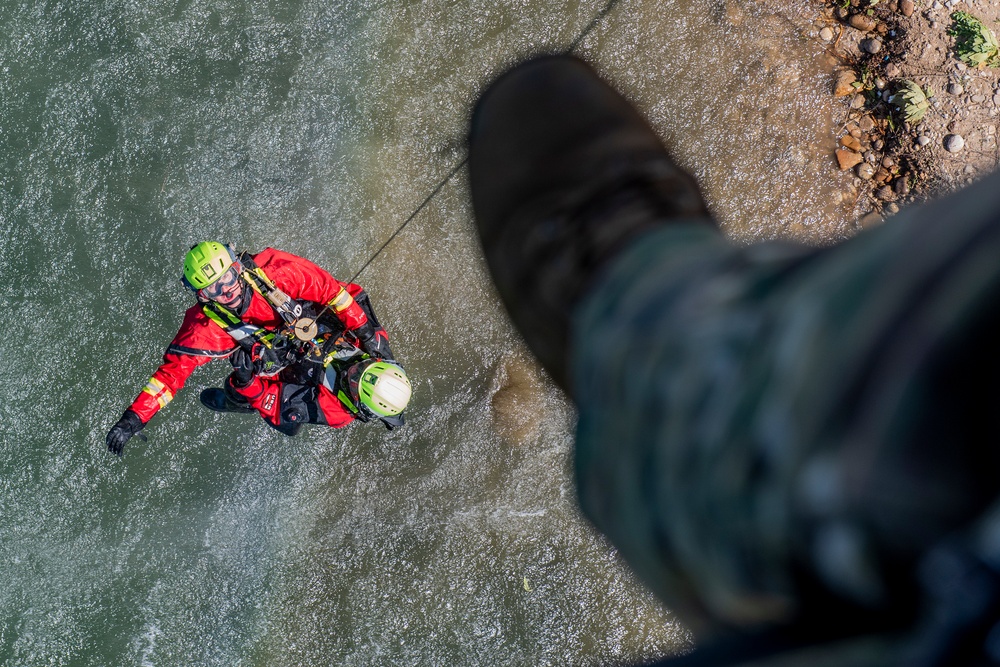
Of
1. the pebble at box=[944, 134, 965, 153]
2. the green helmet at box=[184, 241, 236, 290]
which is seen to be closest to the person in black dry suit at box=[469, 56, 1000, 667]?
the green helmet at box=[184, 241, 236, 290]

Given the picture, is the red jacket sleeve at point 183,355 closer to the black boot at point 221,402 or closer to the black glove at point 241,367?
the black glove at point 241,367

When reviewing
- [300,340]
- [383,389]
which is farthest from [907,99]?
[300,340]

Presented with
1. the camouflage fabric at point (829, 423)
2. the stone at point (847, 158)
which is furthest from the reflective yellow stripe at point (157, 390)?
Result: the stone at point (847, 158)

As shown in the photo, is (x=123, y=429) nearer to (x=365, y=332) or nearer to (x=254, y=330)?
(x=254, y=330)

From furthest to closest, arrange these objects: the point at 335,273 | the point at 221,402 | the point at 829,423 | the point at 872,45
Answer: the point at 335,273, the point at 221,402, the point at 872,45, the point at 829,423

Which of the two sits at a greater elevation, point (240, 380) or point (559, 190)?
point (559, 190)

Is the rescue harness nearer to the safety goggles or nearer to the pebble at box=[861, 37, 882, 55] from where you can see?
the safety goggles

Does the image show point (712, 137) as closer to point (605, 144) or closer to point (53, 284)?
point (605, 144)
